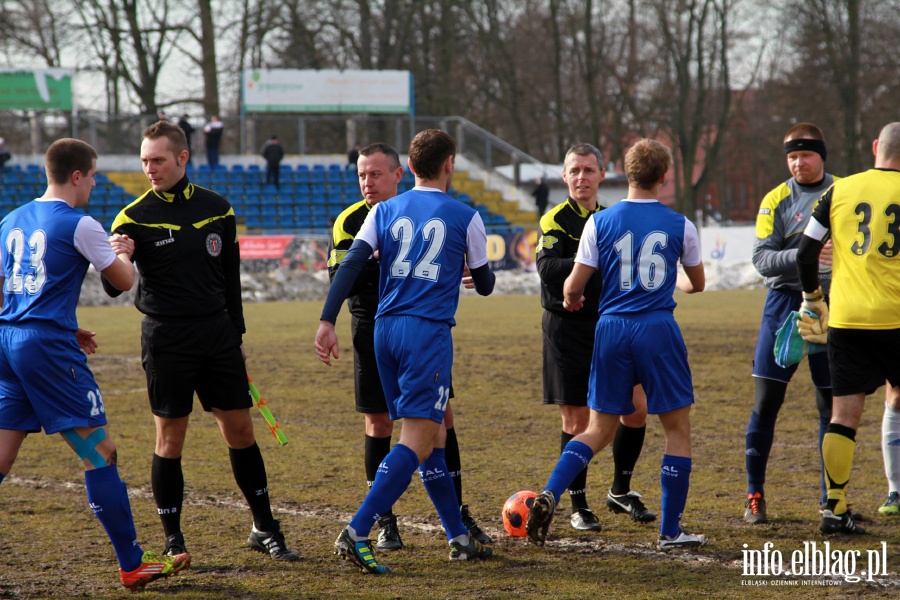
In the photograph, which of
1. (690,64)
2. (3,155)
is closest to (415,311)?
(3,155)

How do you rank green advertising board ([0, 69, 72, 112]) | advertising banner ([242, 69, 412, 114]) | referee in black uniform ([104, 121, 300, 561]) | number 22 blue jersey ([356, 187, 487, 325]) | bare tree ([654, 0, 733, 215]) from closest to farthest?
1. number 22 blue jersey ([356, 187, 487, 325])
2. referee in black uniform ([104, 121, 300, 561])
3. green advertising board ([0, 69, 72, 112])
4. advertising banner ([242, 69, 412, 114])
5. bare tree ([654, 0, 733, 215])

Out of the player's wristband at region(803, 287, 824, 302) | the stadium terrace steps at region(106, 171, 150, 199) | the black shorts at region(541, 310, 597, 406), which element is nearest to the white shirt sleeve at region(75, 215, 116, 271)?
the black shorts at region(541, 310, 597, 406)

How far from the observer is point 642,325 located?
502cm

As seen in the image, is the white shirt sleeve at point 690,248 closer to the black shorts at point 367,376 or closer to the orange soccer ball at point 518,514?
the orange soccer ball at point 518,514

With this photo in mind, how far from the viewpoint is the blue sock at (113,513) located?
4.47 metres

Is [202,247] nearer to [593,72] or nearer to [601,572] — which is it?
[601,572]

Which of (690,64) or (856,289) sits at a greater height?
(690,64)

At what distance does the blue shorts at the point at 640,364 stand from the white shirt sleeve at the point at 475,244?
76 centimetres

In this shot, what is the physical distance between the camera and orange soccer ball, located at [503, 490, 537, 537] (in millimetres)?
5254

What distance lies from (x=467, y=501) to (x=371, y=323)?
4.84ft

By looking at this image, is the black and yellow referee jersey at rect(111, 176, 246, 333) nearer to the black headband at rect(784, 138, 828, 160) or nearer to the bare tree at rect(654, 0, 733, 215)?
the black headband at rect(784, 138, 828, 160)

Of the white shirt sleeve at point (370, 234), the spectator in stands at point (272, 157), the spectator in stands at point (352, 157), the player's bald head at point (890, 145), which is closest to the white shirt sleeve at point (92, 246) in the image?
the white shirt sleeve at point (370, 234)

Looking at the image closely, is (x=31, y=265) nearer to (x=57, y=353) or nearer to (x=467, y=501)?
(x=57, y=353)

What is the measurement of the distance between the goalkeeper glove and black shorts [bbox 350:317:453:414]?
2.38 meters
